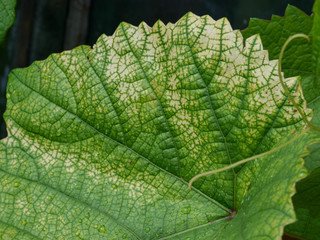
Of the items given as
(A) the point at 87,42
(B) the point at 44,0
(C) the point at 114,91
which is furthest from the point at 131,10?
(C) the point at 114,91

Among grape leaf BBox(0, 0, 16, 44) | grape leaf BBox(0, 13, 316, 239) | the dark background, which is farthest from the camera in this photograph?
the dark background

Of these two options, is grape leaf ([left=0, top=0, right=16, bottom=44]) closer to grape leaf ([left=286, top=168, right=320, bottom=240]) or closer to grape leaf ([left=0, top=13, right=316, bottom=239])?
grape leaf ([left=0, top=13, right=316, bottom=239])

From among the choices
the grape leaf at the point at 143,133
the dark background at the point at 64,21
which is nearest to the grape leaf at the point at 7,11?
the grape leaf at the point at 143,133

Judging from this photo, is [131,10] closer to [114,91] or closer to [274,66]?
[114,91]

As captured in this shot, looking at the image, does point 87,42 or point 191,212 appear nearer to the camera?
point 191,212

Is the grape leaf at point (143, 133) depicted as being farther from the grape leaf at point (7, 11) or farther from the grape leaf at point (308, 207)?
the grape leaf at point (7, 11)

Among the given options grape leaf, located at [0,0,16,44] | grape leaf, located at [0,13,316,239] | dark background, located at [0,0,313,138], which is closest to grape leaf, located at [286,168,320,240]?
grape leaf, located at [0,13,316,239]
